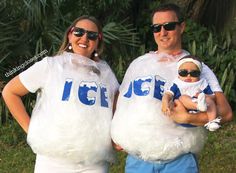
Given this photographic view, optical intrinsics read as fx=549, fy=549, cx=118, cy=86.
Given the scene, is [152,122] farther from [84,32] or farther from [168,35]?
[84,32]

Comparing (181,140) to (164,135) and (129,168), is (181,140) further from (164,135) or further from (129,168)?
(129,168)

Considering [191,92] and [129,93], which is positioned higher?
[191,92]

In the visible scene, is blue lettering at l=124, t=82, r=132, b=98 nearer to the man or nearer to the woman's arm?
the man

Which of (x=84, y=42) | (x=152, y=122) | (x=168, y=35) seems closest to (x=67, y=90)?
Answer: (x=84, y=42)

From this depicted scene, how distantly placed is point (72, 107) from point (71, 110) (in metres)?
0.02

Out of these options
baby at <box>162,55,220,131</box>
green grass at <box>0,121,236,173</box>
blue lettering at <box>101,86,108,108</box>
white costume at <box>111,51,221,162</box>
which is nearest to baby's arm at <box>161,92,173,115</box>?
baby at <box>162,55,220,131</box>

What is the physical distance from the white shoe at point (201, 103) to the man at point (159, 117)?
49 millimetres

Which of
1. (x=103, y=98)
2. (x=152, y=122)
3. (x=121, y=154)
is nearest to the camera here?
(x=152, y=122)

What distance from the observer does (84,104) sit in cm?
336

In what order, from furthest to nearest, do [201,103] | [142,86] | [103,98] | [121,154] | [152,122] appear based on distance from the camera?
[121,154] < [103,98] < [142,86] < [152,122] < [201,103]

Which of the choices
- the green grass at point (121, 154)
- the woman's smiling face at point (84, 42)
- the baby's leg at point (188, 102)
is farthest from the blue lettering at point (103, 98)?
the green grass at point (121, 154)

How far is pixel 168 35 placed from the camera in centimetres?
337

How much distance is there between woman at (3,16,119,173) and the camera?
3.32 meters

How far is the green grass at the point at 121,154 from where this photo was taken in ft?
20.6
